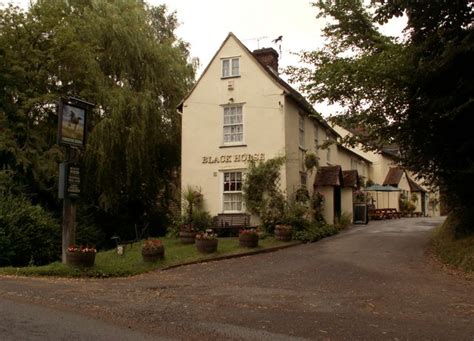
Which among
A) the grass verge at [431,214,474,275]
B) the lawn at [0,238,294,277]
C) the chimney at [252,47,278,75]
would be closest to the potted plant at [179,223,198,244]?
the lawn at [0,238,294,277]

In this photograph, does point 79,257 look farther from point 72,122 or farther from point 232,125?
point 232,125

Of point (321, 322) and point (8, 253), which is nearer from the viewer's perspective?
point (321, 322)

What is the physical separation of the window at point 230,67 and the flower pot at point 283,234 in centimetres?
763

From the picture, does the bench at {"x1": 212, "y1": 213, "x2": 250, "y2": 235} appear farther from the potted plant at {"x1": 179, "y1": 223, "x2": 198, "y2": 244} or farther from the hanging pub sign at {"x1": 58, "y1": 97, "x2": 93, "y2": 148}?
the hanging pub sign at {"x1": 58, "y1": 97, "x2": 93, "y2": 148}

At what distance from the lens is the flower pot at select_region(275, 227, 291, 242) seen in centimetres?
1991

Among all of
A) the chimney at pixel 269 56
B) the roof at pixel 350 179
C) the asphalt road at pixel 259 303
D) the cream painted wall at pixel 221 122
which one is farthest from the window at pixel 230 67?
the asphalt road at pixel 259 303

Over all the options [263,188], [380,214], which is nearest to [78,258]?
[263,188]

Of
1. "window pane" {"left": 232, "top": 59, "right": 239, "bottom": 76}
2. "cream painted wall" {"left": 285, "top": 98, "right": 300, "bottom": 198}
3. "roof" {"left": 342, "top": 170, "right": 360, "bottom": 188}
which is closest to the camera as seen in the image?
"cream painted wall" {"left": 285, "top": 98, "right": 300, "bottom": 198}

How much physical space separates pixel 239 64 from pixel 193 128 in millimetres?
3520

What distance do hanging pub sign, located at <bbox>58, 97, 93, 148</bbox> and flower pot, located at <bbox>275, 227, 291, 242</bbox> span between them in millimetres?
8266

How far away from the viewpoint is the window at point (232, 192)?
75.2ft

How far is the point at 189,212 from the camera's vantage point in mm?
22359

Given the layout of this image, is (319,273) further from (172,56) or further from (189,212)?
(172,56)

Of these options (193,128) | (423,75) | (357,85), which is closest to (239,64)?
Result: (193,128)
